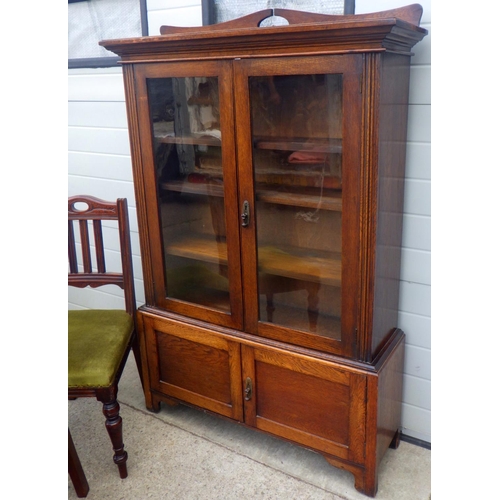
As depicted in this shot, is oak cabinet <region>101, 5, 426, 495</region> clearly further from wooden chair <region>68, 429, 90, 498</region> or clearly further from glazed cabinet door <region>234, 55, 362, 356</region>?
wooden chair <region>68, 429, 90, 498</region>

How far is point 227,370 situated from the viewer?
1.83 m

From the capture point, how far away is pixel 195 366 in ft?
6.28

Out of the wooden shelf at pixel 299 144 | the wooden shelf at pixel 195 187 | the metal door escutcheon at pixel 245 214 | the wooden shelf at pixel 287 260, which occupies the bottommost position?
the wooden shelf at pixel 287 260

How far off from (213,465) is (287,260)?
792 millimetres

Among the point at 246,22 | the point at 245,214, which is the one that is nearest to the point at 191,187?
the point at 245,214

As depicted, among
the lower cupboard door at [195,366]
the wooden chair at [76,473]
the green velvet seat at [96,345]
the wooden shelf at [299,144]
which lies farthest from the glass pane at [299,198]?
the wooden chair at [76,473]

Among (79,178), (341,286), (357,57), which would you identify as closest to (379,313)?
(341,286)

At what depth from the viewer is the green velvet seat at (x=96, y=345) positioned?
165 cm

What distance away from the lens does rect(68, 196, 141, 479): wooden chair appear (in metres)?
1.67

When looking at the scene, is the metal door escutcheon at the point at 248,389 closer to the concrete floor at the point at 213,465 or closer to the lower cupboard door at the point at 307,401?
the lower cupboard door at the point at 307,401

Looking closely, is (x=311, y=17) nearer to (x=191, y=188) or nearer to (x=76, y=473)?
(x=191, y=188)

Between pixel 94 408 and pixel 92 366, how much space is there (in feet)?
1.93

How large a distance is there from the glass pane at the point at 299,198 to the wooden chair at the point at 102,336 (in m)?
0.54

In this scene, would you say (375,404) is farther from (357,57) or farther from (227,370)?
(357,57)
